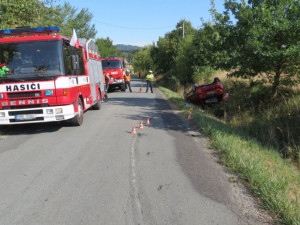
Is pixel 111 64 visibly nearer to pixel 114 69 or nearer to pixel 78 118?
pixel 114 69

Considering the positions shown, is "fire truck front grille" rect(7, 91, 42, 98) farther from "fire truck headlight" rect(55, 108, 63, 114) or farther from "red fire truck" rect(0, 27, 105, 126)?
"fire truck headlight" rect(55, 108, 63, 114)

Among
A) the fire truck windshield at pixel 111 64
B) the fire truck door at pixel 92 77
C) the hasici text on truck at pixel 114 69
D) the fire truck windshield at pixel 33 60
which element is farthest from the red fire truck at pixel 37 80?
the fire truck windshield at pixel 111 64

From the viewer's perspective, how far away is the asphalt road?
3.46 meters

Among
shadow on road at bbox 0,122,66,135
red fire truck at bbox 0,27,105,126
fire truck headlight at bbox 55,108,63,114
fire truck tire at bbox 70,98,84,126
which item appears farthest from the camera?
fire truck tire at bbox 70,98,84,126

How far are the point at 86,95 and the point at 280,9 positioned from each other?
7844mm

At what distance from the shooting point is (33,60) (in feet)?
25.4

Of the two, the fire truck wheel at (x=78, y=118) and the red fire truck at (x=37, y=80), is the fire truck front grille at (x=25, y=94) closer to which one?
the red fire truck at (x=37, y=80)

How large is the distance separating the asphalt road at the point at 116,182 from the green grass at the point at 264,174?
0.78 ft

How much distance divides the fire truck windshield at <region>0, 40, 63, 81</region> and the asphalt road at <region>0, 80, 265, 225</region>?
5.85ft

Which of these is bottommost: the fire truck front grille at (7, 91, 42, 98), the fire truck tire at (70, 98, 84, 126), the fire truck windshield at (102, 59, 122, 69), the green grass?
the green grass

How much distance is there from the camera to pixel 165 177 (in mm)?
4656

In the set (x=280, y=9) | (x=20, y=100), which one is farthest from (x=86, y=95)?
(x=280, y=9)

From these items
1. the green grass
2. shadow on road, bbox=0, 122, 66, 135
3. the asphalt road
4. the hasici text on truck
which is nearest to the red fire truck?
the asphalt road

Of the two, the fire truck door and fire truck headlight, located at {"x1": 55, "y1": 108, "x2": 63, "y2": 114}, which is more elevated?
the fire truck door
